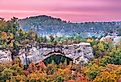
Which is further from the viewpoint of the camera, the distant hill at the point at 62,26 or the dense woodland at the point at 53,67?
the distant hill at the point at 62,26

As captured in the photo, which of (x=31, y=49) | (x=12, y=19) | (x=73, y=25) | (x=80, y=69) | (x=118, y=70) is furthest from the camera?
(x=73, y=25)

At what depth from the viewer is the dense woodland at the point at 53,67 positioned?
65.0ft

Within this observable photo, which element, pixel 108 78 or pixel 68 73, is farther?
pixel 68 73

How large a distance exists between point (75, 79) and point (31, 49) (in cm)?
622

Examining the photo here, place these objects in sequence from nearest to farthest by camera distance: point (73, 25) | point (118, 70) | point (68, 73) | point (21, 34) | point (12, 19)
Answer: point (118, 70) < point (68, 73) < point (21, 34) < point (12, 19) < point (73, 25)

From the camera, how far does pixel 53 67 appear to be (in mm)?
24031

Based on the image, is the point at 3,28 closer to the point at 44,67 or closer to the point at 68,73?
the point at 44,67

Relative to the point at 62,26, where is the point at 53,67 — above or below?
below

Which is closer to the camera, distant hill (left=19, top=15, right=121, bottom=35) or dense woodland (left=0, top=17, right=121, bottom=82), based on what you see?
dense woodland (left=0, top=17, right=121, bottom=82)

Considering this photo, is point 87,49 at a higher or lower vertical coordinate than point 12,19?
lower

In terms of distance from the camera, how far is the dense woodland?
65.0 ft

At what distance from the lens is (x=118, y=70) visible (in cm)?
1952

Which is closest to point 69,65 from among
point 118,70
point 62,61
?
point 62,61

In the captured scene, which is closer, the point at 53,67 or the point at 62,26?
the point at 53,67
